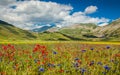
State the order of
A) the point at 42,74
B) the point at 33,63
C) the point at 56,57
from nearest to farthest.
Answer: the point at 42,74
the point at 33,63
the point at 56,57

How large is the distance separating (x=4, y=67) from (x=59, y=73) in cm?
195

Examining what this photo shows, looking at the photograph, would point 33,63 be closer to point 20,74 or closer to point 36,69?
point 36,69

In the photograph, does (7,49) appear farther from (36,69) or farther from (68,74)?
(68,74)

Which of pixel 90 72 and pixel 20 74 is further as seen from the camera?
→ pixel 90 72

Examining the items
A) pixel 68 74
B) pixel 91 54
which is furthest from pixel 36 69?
pixel 91 54

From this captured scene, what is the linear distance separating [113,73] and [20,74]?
3063 millimetres

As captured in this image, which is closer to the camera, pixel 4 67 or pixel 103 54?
pixel 4 67

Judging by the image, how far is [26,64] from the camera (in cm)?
840

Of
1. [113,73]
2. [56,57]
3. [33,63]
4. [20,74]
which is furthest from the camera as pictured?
[56,57]

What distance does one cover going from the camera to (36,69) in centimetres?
750

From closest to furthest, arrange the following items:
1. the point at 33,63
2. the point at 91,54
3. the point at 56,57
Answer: the point at 33,63 → the point at 56,57 → the point at 91,54

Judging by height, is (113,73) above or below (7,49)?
below

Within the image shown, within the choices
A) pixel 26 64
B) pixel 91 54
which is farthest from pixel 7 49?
pixel 91 54

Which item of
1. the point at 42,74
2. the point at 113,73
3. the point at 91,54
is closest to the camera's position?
the point at 42,74
